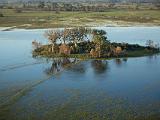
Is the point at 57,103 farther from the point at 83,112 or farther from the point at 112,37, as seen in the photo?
the point at 112,37

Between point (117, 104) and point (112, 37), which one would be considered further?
point (112, 37)

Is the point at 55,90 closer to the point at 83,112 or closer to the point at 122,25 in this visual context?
the point at 83,112

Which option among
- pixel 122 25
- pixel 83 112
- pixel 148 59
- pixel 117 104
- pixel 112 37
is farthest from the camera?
pixel 122 25

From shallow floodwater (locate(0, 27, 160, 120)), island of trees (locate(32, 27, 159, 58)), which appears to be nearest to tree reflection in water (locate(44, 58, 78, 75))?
shallow floodwater (locate(0, 27, 160, 120))

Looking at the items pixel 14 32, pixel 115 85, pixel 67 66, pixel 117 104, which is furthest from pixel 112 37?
pixel 117 104

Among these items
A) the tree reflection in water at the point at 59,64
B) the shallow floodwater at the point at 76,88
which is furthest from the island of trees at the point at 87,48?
the shallow floodwater at the point at 76,88

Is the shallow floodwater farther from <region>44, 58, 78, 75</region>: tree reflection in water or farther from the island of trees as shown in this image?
the island of trees

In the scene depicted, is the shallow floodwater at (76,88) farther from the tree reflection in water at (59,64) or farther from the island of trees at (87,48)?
the island of trees at (87,48)

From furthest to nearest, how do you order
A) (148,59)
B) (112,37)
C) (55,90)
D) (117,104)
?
(112,37) < (148,59) < (55,90) < (117,104)
